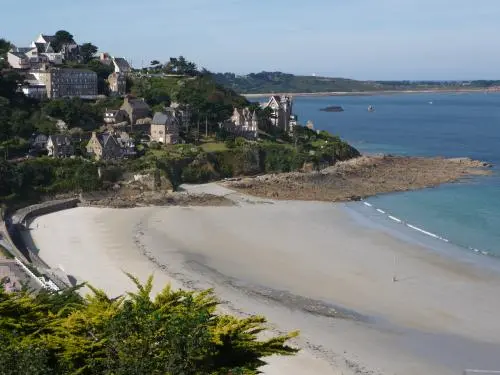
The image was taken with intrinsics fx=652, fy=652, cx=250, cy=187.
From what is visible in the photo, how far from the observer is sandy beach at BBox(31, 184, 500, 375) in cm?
2109

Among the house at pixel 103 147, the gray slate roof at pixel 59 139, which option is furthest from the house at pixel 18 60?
the house at pixel 103 147

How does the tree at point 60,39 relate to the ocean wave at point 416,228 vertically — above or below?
→ above

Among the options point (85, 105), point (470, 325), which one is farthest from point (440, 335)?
point (85, 105)

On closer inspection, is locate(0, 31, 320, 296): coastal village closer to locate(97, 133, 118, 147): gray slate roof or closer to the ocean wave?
locate(97, 133, 118, 147): gray slate roof

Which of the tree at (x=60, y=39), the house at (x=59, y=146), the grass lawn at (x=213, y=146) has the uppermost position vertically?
the tree at (x=60, y=39)

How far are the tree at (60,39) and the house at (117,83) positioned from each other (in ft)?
40.9

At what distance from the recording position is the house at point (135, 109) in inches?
2176

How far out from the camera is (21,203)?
39.3m

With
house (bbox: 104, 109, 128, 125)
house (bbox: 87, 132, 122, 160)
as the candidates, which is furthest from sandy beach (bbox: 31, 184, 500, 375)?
house (bbox: 104, 109, 128, 125)

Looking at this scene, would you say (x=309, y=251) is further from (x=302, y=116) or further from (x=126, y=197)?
(x=302, y=116)

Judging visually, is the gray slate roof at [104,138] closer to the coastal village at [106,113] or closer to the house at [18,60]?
the coastal village at [106,113]

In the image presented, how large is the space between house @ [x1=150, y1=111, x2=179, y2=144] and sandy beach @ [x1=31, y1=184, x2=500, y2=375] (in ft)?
42.0

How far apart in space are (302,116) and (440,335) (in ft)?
345

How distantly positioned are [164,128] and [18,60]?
20117 mm
